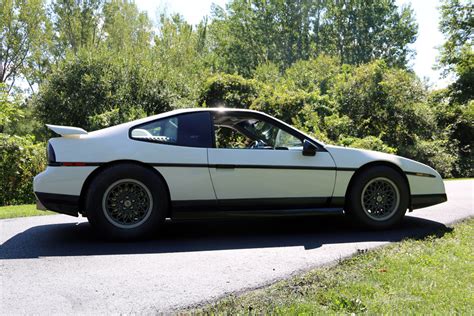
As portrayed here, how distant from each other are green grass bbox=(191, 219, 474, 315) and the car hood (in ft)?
4.36

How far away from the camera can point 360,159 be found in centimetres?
512

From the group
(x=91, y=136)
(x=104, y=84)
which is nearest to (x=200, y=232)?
(x=91, y=136)

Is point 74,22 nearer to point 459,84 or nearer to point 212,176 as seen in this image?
point 459,84

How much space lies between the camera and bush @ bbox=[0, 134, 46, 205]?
29.2ft

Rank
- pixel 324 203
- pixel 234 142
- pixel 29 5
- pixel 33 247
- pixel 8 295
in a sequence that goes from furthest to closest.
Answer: pixel 29 5, pixel 234 142, pixel 324 203, pixel 33 247, pixel 8 295

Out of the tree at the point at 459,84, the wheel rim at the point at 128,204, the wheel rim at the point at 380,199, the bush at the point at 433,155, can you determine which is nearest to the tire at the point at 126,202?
the wheel rim at the point at 128,204

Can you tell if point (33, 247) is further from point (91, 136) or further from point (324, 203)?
point (324, 203)

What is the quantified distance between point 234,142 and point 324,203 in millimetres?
1377

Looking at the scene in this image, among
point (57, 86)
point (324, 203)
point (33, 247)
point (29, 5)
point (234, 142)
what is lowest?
point (33, 247)

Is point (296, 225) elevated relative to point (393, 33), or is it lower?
lower

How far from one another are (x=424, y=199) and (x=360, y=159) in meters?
0.99

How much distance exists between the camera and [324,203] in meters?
5.06

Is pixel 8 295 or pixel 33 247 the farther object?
pixel 33 247

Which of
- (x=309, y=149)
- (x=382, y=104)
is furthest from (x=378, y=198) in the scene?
(x=382, y=104)
